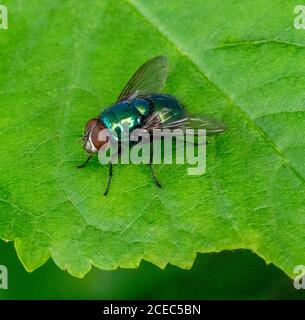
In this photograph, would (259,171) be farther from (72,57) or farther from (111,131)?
(72,57)

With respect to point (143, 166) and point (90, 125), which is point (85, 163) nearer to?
point (90, 125)

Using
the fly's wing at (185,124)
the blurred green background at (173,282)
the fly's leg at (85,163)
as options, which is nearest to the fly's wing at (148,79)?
the fly's wing at (185,124)

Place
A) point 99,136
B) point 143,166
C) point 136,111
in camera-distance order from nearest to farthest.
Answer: point 143,166
point 99,136
point 136,111

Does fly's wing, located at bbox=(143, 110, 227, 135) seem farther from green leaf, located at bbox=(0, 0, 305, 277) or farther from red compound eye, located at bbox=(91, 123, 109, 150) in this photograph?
red compound eye, located at bbox=(91, 123, 109, 150)

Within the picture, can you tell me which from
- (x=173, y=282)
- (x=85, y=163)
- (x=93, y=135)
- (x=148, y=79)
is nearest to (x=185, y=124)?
(x=148, y=79)

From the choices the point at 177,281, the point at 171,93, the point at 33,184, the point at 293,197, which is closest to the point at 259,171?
the point at 293,197

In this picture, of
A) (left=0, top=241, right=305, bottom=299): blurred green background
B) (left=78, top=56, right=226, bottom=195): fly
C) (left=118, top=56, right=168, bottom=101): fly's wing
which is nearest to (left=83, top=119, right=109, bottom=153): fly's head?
(left=78, top=56, right=226, bottom=195): fly
